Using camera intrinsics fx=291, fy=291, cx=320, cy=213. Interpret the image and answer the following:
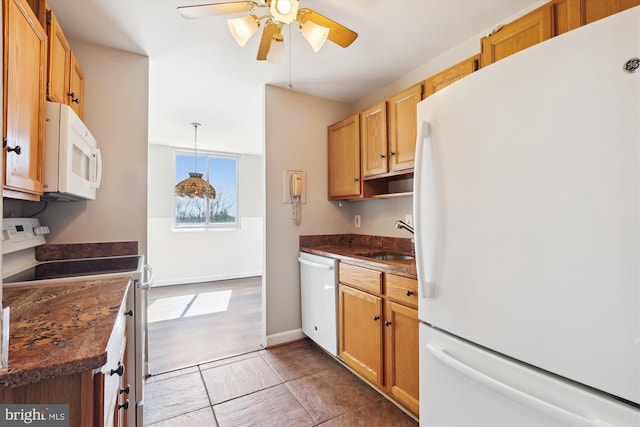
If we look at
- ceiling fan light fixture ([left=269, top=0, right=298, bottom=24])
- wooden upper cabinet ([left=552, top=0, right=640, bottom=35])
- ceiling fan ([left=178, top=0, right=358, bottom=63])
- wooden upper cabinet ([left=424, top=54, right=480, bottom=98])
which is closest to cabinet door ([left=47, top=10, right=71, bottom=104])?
ceiling fan ([left=178, top=0, right=358, bottom=63])

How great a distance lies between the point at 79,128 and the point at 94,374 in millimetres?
1339

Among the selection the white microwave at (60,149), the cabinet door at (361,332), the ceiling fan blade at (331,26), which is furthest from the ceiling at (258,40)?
Result: the cabinet door at (361,332)

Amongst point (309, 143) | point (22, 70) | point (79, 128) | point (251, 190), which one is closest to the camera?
point (22, 70)

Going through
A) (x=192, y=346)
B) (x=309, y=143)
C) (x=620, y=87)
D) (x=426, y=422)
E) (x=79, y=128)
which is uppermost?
(x=309, y=143)

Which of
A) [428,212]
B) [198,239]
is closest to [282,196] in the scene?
[428,212]

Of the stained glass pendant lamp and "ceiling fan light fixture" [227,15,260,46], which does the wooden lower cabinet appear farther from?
the stained glass pendant lamp

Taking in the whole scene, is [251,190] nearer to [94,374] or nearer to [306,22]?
[306,22]

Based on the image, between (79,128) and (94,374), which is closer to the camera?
(94,374)

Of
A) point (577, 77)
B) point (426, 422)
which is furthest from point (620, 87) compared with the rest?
point (426, 422)

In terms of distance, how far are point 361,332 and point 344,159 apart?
1533 mm

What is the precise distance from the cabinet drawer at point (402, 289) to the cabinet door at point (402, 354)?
0.14ft

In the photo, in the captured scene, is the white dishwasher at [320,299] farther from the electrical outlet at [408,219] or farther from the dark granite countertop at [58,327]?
the dark granite countertop at [58,327]

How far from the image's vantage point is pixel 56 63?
4.76 ft

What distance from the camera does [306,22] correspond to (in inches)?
60.5
